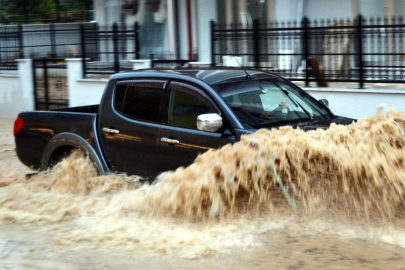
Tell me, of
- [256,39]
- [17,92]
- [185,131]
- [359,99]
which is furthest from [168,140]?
[17,92]

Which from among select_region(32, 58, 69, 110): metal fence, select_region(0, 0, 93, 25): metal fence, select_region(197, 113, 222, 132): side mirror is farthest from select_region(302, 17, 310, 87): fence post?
select_region(0, 0, 93, 25): metal fence

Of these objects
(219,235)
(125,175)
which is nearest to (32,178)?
(125,175)

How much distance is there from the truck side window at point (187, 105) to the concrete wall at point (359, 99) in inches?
194

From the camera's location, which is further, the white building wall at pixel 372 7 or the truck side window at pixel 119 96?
the white building wall at pixel 372 7

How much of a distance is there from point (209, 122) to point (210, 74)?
3.12 ft

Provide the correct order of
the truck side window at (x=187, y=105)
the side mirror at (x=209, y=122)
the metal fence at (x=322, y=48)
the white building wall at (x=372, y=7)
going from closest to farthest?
the side mirror at (x=209, y=122), the truck side window at (x=187, y=105), the metal fence at (x=322, y=48), the white building wall at (x=372, y=7)

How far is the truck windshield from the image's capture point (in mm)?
6082

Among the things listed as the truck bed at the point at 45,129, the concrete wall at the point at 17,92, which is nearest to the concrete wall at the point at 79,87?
the concrete wall at the point at 17,92

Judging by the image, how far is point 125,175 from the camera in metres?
6.71

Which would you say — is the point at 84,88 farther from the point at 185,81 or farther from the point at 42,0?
the point at 42,0

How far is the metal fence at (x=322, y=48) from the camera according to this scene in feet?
34.1

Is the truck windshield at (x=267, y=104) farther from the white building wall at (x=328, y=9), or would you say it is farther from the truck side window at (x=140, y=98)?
the white building wall at (x=328, y=9)

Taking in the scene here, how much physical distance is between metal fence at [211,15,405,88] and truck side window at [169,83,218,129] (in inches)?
200

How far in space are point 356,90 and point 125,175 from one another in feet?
17.4
